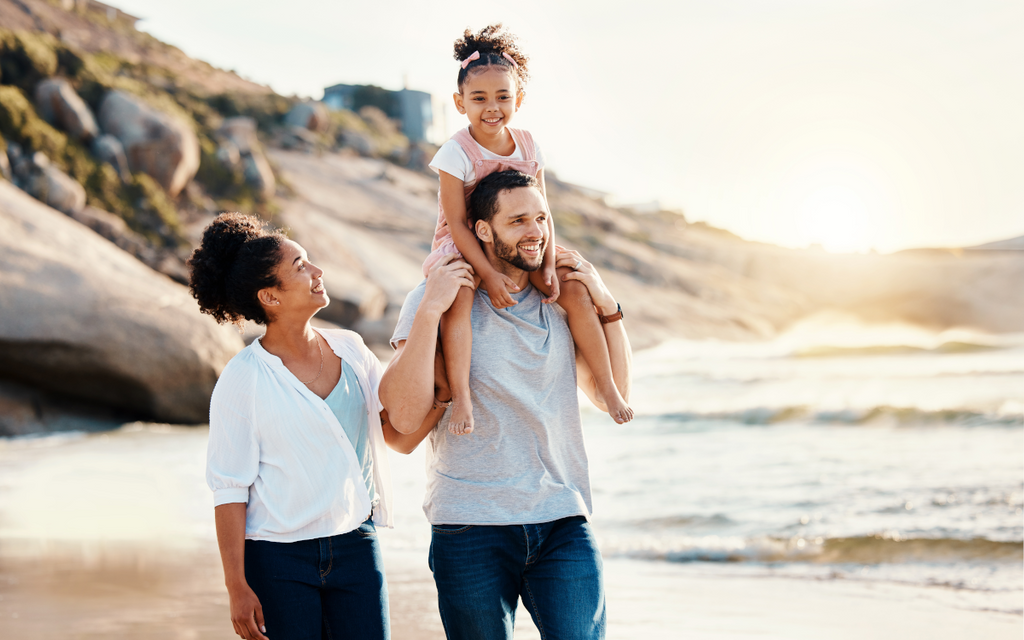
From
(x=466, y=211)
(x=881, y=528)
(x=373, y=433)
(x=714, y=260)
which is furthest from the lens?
(x=714, y=260)

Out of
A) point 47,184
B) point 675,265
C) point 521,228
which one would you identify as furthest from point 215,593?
point 675,265

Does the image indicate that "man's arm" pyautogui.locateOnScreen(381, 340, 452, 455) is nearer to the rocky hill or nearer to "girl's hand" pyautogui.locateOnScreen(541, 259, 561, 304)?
"girl's hand" pyautogui.locateOnScreen(541, 259, 561, 304)

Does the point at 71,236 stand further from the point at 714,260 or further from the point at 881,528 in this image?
the point at 714,260

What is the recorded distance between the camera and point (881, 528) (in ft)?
20.5

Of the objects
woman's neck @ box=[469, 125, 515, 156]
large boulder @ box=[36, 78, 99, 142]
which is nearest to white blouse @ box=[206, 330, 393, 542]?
woman's neck @ box=[469, 125, 515, 156]

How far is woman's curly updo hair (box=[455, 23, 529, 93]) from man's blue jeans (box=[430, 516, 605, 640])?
1645 mm

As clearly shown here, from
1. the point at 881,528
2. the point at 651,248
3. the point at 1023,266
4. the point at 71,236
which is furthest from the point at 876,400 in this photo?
the point at 1023,266

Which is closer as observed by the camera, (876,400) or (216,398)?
(216,398)

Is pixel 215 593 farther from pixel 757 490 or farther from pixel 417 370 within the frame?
pixel 757 490

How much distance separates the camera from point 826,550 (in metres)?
5.86

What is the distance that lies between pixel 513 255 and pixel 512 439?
0.52 meters

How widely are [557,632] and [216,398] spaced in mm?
1074

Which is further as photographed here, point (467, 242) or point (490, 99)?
point (490, 99)

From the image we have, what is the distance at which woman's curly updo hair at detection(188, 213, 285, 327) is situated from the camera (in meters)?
2.44
